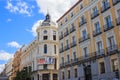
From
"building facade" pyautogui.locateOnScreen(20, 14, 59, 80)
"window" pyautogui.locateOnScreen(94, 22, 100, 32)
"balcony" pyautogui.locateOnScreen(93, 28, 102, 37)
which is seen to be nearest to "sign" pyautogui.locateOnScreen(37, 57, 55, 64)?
"building facade" pyautogui.locateOnScreen(20, 14, 59, 80)

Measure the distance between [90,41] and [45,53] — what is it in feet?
80.4

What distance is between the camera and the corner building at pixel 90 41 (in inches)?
→ 1258

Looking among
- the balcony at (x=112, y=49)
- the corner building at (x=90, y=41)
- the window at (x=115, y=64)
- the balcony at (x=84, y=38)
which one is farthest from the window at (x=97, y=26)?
the window at (x=115, y=64)

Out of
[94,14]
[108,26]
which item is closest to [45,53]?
[94,14]

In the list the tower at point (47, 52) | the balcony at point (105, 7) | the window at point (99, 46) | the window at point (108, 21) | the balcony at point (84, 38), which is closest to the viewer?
the window at point (108, 21)

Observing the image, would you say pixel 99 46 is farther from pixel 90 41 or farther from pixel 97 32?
pixel 90 41

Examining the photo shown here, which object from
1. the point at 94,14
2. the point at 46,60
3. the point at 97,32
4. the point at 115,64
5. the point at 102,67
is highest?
the point at 94,14

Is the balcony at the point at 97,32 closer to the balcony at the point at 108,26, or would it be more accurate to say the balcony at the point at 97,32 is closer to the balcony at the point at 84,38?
the balcony at the point at 108,26

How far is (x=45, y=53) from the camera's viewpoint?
59.8 metres

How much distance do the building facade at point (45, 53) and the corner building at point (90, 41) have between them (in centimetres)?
Answer: 1140

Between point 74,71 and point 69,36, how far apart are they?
7553 millimetres

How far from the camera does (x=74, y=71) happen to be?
137ft

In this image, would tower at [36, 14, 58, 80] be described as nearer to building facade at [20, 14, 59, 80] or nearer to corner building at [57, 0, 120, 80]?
building facade at [20, 14, 59, 80]

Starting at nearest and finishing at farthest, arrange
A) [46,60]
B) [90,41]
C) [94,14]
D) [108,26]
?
[108,26]
[94,14]
[90,41]
[46,60]
